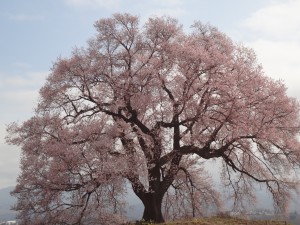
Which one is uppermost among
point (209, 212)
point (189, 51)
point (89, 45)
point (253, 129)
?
point (89, 45)

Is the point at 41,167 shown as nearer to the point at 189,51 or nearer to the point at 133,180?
the point at 133,180

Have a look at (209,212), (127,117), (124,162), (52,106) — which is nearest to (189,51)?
(127,117)

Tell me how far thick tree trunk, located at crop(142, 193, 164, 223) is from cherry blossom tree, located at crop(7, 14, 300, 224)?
7 centimetres

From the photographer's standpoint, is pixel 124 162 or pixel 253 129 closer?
pixel 124 162

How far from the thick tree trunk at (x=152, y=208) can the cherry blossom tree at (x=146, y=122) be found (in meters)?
0.07

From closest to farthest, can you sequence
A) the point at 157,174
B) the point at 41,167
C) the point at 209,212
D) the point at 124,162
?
1. the point at 124,162
2. the point at 41,167
3. the point at 157,174
4. the point at 209,212

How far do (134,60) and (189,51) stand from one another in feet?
12.6

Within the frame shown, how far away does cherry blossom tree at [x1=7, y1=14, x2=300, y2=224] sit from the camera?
23.8 m

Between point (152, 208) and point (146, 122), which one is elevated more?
point (146, 122)

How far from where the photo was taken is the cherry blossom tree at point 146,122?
78.2 feet

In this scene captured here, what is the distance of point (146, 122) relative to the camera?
1085 inches

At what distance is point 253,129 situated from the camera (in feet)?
82.1

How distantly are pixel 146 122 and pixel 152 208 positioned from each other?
5.62 m

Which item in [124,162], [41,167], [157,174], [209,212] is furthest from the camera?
[209,212]
